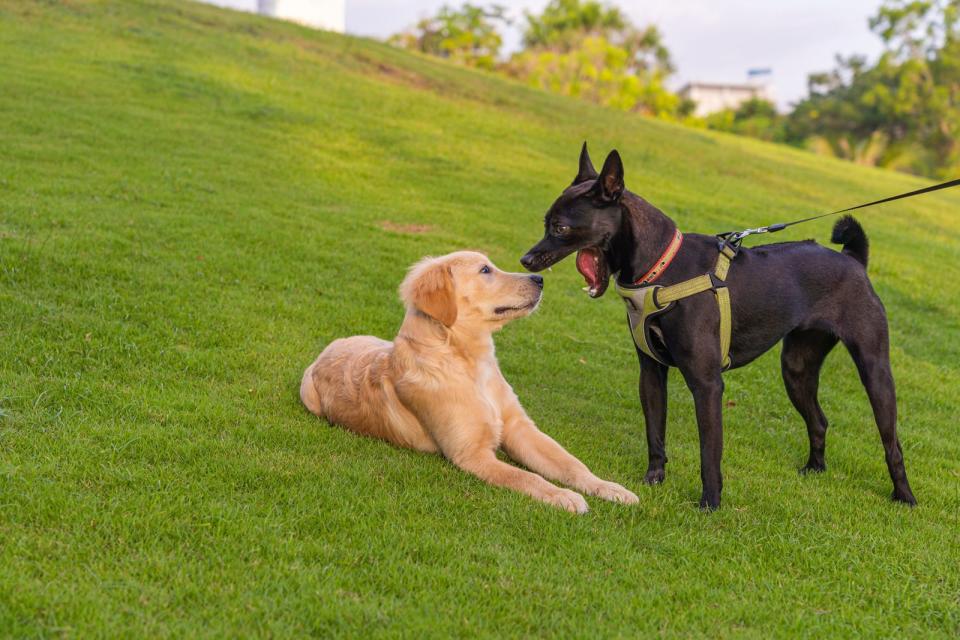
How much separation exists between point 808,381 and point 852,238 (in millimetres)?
1190

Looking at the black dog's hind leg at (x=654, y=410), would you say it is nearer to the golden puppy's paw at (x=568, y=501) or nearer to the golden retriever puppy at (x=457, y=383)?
the golden retriever puppy at (x=457, y=383)

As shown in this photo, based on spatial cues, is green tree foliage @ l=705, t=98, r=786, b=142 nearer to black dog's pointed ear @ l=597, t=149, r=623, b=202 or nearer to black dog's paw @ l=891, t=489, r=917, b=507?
black dog's paw @ l=891, t=489, r=917, b=507

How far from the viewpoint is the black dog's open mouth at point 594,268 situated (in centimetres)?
552

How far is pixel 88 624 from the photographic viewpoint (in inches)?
132

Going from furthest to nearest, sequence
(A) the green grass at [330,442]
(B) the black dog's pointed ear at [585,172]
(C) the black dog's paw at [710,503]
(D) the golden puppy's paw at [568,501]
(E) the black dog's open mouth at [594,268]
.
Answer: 1. (B) the black dog's pointed ear at [585,172]
2. (E) the black dog's open mouth at [594,268]
3. (C) the black dog's paw at [710,503]
4. (D) the golden puppy's paw at [568,501]
5. (A) the green grass at [330,442]

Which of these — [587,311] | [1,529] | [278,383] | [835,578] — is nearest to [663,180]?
[587,311]

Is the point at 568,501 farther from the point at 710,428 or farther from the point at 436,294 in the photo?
the point at 436,294

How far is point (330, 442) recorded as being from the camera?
5.79 metres

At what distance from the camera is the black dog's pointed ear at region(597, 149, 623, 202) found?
511 centimetres

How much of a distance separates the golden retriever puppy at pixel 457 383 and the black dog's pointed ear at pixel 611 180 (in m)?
0.91

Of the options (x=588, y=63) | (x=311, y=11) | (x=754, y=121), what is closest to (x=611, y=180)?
(x=311, y=11)

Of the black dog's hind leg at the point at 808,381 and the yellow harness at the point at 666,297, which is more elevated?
the yellow harness at the point at 666,297

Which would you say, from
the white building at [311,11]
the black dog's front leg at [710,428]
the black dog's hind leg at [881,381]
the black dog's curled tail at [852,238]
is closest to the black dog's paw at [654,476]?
the black dog's front leg at [710,428]

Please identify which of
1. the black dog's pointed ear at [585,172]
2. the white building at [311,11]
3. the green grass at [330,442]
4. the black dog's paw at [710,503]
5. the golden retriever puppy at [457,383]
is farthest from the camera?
the white building at [311,11]
